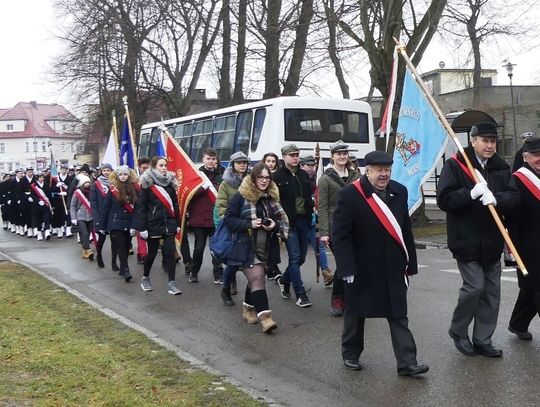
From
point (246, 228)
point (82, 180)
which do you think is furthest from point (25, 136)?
point (246, 228)

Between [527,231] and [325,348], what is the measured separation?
2.10 meters

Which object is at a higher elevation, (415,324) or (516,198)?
(516,198)

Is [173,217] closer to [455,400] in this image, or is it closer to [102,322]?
[102,322]

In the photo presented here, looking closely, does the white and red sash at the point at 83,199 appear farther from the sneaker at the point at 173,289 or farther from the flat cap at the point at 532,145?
the flat cap at the point at 532,145

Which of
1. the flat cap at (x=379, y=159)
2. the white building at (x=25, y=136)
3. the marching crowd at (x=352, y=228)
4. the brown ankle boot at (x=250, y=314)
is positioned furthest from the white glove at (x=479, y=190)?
the white building at (x=25, y=136)

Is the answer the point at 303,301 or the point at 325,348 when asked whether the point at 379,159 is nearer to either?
the point at 325,348

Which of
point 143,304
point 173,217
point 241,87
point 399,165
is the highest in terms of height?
point 241,87

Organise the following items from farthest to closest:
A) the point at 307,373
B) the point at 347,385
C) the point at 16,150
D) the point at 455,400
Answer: the point at 16,150
the point at 307,373
the point at 347,385
the point at 455,400

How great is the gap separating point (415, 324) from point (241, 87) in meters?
23.3

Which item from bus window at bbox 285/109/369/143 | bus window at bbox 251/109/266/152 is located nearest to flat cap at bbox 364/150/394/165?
bus window at bbox 285/109/369/143

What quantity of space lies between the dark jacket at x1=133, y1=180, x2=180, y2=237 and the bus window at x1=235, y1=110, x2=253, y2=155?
9.32 metres

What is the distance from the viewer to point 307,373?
6285mm

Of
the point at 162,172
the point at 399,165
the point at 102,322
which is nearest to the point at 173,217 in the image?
the point at 162,172

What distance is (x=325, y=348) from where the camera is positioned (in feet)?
23.2
